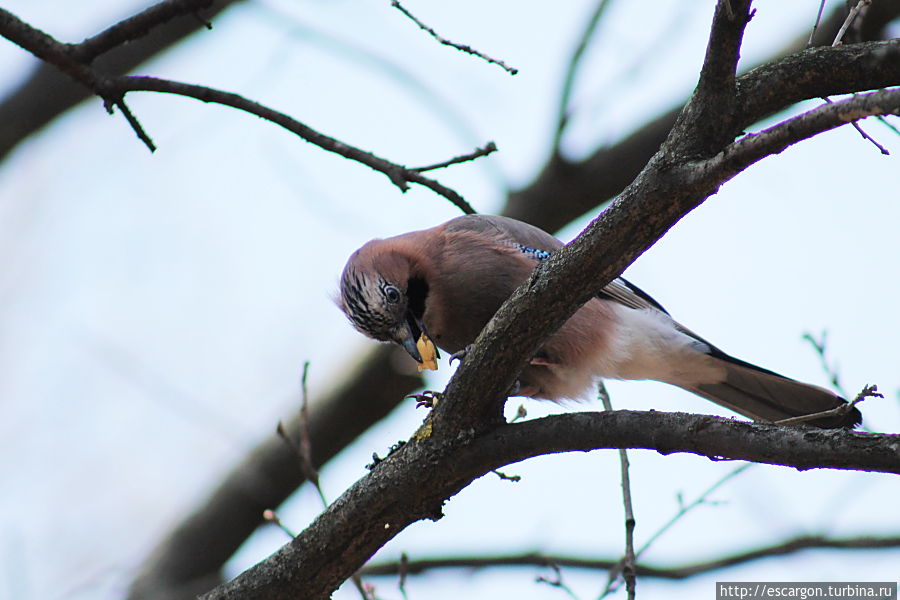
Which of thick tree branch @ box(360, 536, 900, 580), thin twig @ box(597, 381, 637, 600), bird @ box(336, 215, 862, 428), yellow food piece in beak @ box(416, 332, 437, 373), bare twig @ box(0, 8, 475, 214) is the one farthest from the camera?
thick tree branch @ box(360, 536, 900, 580)

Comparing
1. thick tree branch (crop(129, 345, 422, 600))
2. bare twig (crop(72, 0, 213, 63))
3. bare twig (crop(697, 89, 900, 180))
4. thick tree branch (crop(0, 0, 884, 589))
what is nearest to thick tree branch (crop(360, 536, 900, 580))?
thick tree branch (crop(129, 345, 422, 600))

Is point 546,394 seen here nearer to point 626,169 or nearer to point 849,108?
point 626,169

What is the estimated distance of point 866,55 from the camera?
2.64 metres

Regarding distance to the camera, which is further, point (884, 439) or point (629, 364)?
point (629, 364)

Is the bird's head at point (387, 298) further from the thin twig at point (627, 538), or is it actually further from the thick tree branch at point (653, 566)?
the thick tree branch at point (653, 566)

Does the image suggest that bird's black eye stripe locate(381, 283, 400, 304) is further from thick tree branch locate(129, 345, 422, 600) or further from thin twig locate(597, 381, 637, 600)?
thick tree branch locate(129, 345, 422, 600)

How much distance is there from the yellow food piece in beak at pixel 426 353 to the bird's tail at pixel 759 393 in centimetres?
174

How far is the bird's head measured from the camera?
4875 millimetres

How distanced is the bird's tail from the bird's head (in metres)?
1.81

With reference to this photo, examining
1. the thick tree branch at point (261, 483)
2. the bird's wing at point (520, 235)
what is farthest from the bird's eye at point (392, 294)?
the thick tree branch at point (261, 483)

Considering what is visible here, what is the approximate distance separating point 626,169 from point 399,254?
2.38 meters

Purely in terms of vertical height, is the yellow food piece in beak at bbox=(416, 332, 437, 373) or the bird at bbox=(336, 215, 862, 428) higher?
the bird at bbox=(336, 215, 862, 428)

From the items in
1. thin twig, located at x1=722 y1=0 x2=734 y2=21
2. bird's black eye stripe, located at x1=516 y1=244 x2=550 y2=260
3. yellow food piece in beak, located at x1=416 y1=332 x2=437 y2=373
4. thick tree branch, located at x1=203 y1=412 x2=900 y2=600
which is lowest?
thick tree branch, located at x1=203 y1=412 x2=900 y2=600

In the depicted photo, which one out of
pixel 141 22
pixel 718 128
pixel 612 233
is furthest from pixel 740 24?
pixel 141 22
